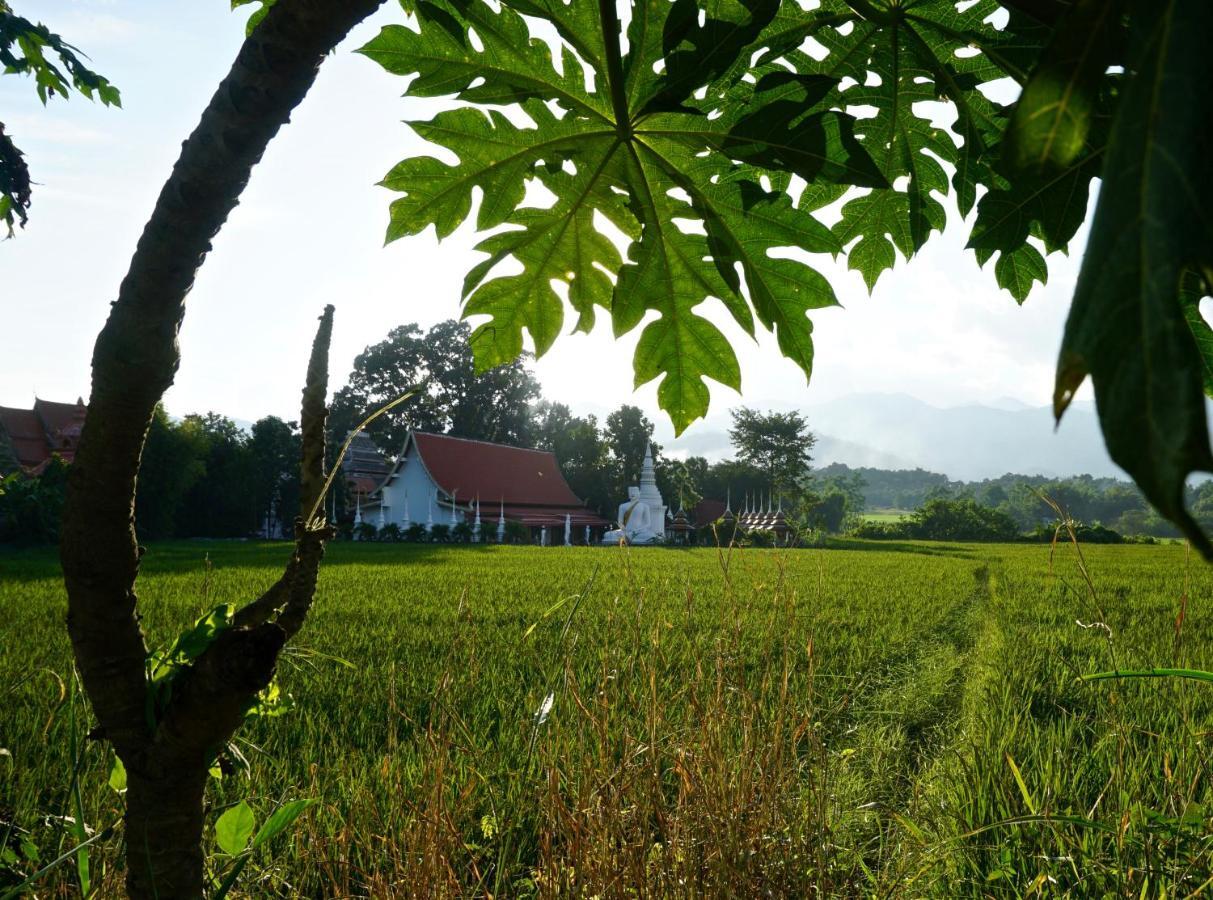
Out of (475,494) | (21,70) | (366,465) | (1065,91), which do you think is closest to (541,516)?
(475,494)

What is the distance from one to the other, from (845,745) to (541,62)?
306 centimetres

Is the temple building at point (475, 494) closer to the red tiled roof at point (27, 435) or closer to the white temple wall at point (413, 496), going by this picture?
the white temple wall at point (413, 496)

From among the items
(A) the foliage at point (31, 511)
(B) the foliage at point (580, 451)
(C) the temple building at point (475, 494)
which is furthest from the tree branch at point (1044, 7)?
(B) the foliage at point (580, 451)

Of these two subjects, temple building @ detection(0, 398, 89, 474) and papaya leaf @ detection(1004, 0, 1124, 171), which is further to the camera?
temple building @ detection(0, 398, 89, 474)

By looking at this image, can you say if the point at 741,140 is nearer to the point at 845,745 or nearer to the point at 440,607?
the point at 845,745

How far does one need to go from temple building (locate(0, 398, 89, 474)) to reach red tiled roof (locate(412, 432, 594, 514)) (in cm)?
1079

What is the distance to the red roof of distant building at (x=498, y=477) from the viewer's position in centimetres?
2611

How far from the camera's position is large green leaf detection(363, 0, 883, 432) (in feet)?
2.56

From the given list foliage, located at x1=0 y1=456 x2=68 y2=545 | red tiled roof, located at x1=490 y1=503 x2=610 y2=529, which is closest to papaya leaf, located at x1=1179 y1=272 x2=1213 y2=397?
foliage, located at x1=0 y1=456 x2=68 y2=545

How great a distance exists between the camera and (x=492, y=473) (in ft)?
91.6

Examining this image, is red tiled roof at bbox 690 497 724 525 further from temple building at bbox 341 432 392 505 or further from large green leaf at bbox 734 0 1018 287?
large green leaf at bbox 734 0 1018 287

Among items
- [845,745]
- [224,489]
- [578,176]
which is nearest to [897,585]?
[845,745]

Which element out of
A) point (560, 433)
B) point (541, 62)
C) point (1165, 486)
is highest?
point (560, 433)

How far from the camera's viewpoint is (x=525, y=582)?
31.9ft
